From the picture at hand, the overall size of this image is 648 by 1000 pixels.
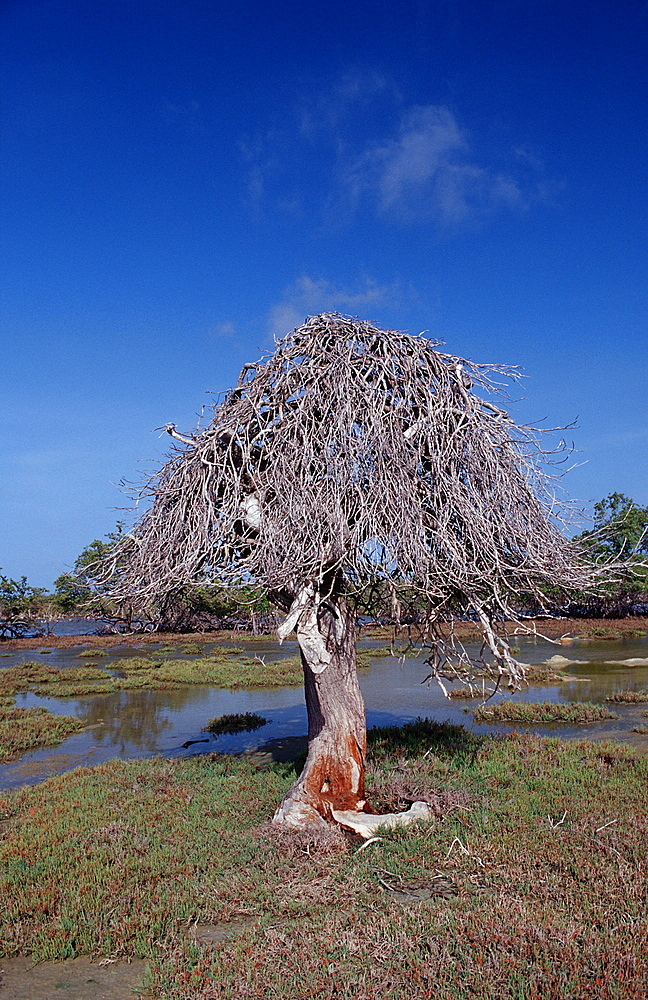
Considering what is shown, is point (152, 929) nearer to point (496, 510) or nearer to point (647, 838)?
point (647, 838)

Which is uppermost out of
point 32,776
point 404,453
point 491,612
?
point 404,453

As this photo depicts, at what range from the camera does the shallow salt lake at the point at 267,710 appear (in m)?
15.2

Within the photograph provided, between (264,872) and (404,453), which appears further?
(404,453)

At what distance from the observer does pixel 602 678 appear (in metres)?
24.5

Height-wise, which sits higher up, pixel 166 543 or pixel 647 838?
pixel 166 543

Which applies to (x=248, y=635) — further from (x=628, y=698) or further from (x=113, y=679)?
(x=628, y=698)

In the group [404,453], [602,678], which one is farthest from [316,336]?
[602,678]

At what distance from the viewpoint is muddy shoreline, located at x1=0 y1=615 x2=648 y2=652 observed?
41.7 m

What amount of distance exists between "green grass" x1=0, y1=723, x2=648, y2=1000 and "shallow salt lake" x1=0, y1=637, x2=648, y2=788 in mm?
4045

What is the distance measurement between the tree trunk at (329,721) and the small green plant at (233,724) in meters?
7.99

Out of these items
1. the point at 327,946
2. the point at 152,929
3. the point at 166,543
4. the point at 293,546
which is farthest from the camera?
the point at 166,543

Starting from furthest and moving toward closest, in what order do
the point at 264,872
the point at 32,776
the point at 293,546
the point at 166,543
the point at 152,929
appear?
1. the point at 32,776
2. the point at 166,543
3. the point at 293,546
4. the point at 264,872
5. the point at 152,929

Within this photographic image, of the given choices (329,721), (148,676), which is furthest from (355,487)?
(148,676)

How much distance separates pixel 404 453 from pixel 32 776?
10355 millimetres
